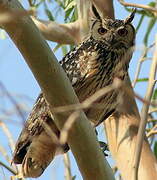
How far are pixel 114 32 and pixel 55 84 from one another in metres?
1.65

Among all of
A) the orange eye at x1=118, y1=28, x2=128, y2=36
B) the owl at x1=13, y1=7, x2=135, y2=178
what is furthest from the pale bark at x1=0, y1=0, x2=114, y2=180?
the orange eye at x1=118, y1=28, x2=128, y2=36

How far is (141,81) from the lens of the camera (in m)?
3.16

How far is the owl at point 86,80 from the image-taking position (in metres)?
2.84

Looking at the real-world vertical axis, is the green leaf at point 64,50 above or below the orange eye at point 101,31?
above

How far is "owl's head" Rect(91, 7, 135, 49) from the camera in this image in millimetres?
3303

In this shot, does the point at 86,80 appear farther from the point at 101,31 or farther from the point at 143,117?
the point at 143,117

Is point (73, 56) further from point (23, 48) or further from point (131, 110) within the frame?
point (23, 48)

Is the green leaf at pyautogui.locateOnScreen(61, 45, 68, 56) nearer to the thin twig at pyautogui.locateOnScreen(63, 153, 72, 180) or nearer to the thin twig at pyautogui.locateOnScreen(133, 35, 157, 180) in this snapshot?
the thin twig at pyautogui.locateOnScreen(63, 153, 72, 180)

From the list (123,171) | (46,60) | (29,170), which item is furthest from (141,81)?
(46,60)

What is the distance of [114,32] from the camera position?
334 centimetres

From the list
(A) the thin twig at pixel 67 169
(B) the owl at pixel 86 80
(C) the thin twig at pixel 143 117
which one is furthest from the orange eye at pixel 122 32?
(C) the thin twig at pixel 143 117

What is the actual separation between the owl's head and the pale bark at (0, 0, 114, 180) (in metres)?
1.45

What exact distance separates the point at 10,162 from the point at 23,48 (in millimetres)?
1100

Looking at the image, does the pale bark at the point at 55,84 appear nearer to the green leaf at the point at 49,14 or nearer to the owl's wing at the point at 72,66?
the owl's wing at the point at 72,66
